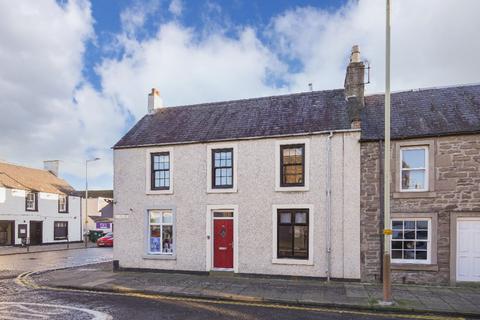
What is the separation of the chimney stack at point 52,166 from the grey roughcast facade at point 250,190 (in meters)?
29.8

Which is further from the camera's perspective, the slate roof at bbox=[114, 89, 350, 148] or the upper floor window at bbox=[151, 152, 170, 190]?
the upper floor window at bbox=[151, 152, 170, 190]

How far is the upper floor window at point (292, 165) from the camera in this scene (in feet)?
48.5

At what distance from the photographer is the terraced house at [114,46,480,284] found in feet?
43.2

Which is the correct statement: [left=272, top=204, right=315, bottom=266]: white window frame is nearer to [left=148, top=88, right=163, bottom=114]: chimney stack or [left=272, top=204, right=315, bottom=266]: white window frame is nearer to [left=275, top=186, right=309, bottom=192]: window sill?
[left=275, top=186, right=309, bottom=192]: window sill

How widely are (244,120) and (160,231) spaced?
6562 millimetres

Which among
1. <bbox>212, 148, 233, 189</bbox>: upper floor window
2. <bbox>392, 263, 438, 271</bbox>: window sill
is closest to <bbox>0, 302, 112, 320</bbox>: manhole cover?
<bbox>212, 148, 233, 189</bbox>: upper floor window

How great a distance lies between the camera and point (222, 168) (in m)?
15.9

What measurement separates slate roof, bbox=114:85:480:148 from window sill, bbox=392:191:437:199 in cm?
216

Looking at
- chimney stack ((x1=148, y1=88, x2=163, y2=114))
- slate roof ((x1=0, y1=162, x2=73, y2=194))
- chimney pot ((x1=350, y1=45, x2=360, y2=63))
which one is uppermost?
chimney pot ((x1=350, y1=45, x2=360, y2=63))

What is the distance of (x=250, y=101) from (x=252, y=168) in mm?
4594

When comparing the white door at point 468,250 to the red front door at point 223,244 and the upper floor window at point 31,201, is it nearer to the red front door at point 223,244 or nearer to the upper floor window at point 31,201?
the red front door at point 223,244

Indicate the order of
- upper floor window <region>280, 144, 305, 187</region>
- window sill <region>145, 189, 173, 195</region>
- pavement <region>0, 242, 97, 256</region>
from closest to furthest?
upper floor window <region>280, 144, 305, 187</region> → window sill <region>145, 189, 173, 195</region> → pavement <region>0, 242, 97, 256</region>

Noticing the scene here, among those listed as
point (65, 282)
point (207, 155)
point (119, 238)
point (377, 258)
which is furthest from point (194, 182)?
point (377, 258)

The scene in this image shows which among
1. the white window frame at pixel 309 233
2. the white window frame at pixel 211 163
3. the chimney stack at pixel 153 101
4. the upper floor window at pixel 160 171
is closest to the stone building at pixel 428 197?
the white window frame at pixel 309 233
